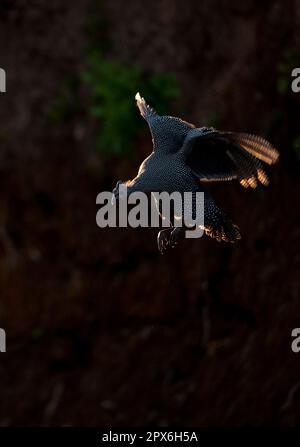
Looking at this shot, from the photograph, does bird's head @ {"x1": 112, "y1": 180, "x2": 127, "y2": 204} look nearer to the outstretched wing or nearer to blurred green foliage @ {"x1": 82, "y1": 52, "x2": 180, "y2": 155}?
the outstretched wing

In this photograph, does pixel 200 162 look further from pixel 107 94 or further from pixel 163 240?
pixel 107 94

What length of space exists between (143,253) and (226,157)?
389cm

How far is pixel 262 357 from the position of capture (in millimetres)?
7977

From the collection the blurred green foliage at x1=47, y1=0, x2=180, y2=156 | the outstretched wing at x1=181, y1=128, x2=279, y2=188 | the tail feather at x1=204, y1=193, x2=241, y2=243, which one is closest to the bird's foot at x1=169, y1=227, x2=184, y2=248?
the tail feather at x1=204, y1=193, x2=241, y2=243

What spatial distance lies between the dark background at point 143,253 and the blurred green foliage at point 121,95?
17 cm

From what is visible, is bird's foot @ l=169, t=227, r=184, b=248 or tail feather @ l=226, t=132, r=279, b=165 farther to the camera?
tail feather @ l=226, t=132, r=279, b=165

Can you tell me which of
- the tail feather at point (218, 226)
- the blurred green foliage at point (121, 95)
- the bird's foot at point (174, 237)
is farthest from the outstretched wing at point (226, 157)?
the blurred green foliage at point (121, 95)

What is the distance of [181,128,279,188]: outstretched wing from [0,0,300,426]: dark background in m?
2.95

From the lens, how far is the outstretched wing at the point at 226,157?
485 centimetres

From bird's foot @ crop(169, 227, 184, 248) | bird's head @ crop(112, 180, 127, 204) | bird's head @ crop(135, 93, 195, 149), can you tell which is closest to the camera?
bird's head @ crop(112, 180, 127, 204)

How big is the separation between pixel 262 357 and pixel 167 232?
3.42 metres

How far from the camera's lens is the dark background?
8.06 m

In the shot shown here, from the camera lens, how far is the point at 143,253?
29.2ft

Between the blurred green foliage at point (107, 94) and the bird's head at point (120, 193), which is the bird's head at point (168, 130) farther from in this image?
the blurred green foliage at point (107, 94)
